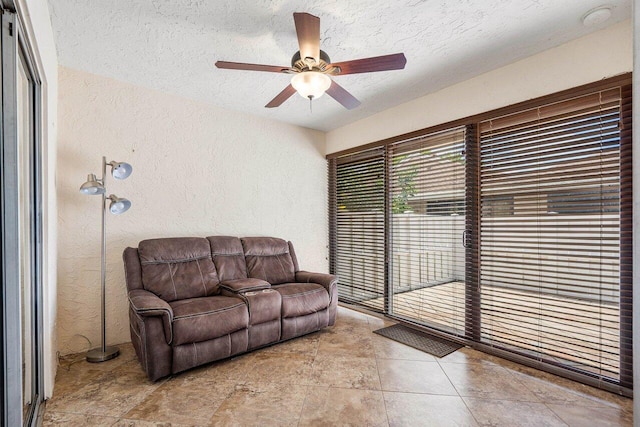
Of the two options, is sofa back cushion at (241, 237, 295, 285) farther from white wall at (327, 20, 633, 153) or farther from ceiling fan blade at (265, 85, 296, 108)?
white wall at (327, 20, 633, 153)

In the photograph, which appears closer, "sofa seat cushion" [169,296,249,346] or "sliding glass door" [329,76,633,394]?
"sliding glass door" [329,76,633,394]

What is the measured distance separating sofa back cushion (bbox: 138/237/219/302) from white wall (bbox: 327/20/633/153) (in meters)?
2.58

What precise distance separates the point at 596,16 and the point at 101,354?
4.55m

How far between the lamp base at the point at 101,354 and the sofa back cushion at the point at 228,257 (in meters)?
1.08

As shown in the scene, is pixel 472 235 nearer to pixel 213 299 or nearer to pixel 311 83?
pixel 311 83

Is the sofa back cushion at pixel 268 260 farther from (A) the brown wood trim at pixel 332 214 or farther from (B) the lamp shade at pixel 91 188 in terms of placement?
(B) the lamp shade at pixel 91 188

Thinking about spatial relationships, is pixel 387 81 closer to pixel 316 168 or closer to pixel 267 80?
pixel 267 80

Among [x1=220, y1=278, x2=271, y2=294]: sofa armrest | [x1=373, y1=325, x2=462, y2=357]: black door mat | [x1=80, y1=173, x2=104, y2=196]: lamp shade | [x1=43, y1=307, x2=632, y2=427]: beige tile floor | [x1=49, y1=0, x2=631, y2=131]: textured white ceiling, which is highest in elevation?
[x1=49, y1=0, x2=631, y2=131]: textured white ceiling

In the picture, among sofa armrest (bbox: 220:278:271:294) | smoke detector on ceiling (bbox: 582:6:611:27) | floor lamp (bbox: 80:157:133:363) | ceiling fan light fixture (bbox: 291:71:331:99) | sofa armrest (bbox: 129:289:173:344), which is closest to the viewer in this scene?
smoke detector on ceiling (bbox: 582:6:611:27)

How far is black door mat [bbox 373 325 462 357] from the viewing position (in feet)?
9.55

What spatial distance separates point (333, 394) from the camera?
219 cm

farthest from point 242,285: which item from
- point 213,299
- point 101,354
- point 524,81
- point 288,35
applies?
point 524,81

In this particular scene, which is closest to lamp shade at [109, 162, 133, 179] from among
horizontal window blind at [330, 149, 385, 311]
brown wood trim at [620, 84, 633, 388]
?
horizontal window blind at [330, 149, 385, 311]

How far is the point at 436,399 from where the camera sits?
213 centimetres
